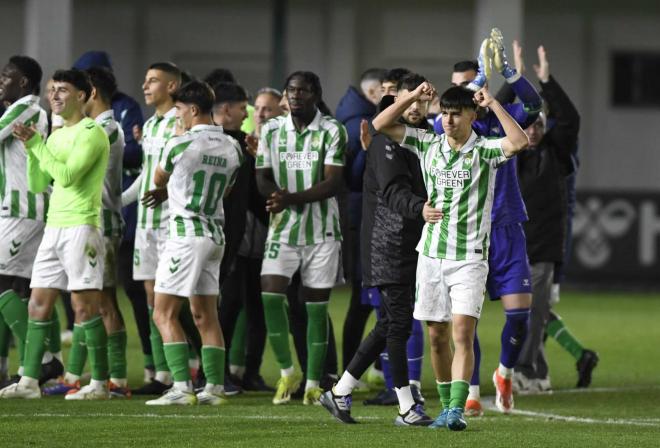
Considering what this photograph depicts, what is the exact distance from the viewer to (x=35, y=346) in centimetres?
904

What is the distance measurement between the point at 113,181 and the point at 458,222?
8.79 ft

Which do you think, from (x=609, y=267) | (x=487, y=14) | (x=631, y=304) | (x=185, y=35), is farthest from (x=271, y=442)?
(x=185, y=35)

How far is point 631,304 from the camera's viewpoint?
63.2ft

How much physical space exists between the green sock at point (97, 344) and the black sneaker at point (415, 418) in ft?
6.80

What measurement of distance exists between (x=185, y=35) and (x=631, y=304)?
9.98 meters

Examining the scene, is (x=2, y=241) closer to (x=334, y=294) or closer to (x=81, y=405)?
(x=81, y=405)

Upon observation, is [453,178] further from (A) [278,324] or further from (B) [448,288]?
(A) [278,324]

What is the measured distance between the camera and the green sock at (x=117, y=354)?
9.56m

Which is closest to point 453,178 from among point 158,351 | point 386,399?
point 386,399

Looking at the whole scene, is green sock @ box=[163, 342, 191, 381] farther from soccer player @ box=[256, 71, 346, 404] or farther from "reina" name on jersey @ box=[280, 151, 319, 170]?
"reina" name on jersey @ box=[280, 151, 319, 170]

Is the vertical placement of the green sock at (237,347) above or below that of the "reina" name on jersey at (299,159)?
below

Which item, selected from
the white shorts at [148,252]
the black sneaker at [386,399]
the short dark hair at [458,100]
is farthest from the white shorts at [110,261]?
the short dark hair at [458,100]

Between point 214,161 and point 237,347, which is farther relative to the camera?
point 237,347

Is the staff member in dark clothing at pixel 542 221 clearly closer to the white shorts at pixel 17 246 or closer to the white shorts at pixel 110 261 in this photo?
the white shorts at pixel 110 261
